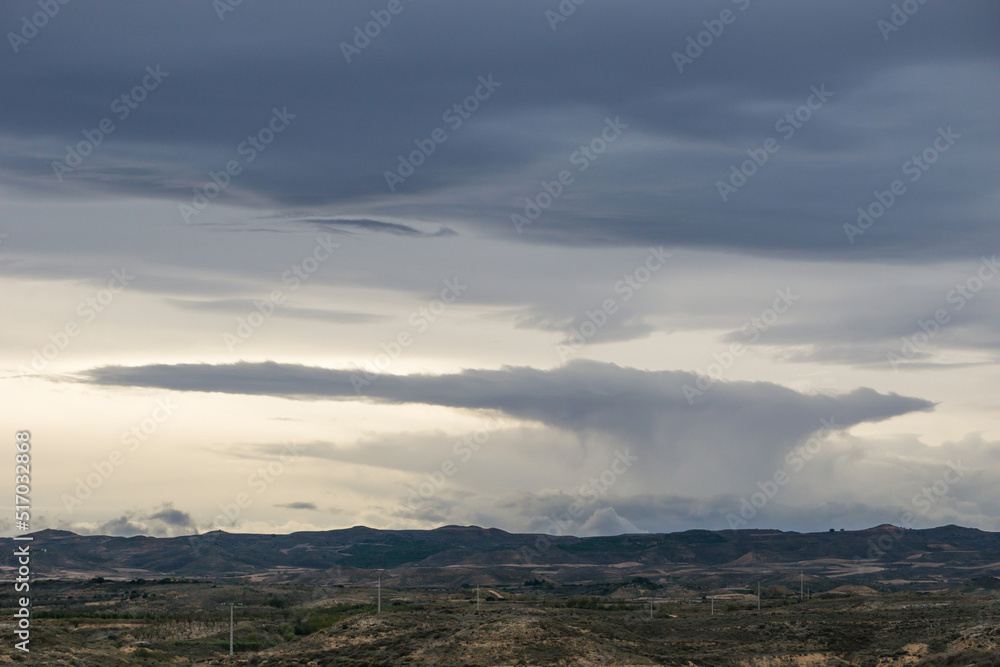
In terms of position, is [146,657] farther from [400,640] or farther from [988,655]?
[988,655]

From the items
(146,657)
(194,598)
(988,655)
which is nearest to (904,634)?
(988,655)

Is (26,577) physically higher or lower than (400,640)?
higher

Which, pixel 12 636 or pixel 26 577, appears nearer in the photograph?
pixel 26 577

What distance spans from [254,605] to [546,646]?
307 feet

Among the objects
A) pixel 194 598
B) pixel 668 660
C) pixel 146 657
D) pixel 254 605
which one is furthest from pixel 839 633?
pixel 194 598

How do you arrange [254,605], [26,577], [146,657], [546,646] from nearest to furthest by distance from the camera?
[26,577], [546,646], [146,657], [254,605]

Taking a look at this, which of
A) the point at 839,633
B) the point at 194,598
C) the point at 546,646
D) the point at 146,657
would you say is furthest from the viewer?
the point at 194,598

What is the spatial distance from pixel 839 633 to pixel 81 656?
6664 cm

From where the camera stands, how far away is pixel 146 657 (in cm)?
10488

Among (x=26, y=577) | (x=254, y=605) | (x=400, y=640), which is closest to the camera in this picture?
(x=26, y=577)

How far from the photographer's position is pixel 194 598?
177 meters

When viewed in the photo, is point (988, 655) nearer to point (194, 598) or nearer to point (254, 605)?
point (254, 605)

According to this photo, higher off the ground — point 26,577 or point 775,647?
point 26,577

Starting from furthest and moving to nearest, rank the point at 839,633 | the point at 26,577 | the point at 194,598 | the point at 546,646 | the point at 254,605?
1. the point at 194,598
2. the point at 254,605
3. the point at 839,633
4. the point at 546,646
5. the point at 26,577
